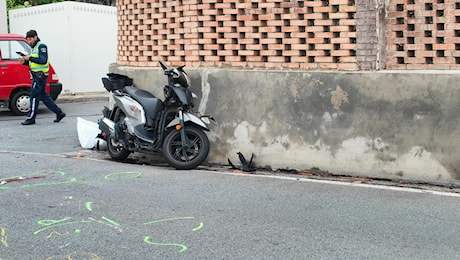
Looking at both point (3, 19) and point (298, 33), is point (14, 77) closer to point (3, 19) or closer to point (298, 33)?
point (3, 19)

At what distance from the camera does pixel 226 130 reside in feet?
27.2

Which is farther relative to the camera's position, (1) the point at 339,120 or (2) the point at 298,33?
(2) the point at 298,33

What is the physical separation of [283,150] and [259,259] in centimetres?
333

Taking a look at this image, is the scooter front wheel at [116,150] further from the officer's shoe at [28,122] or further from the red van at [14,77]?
the red van at [14,77]

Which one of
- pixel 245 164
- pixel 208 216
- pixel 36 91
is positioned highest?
pixel 36 91

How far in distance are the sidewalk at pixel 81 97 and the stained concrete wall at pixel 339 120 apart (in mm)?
9676

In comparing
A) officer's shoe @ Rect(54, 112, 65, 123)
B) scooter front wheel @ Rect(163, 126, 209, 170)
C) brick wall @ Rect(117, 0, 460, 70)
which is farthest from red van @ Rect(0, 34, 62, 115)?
scooter front wheel @ Rect(163, 126, 209, 170)

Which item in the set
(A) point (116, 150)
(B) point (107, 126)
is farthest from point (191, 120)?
(B) point (107, 126)

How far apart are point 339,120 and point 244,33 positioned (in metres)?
1.78

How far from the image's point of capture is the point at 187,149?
792cm

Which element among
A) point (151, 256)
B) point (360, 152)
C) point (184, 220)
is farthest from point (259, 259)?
point (360, 152)

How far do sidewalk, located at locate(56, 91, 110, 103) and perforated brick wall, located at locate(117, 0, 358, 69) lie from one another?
8314 mm

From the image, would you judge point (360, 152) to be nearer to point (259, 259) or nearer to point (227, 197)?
point (227, 197)

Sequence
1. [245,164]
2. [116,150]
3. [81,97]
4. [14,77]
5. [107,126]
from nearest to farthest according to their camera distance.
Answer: [245,164] → [116,150] → [107,126] → [14,77] → [81,97]
